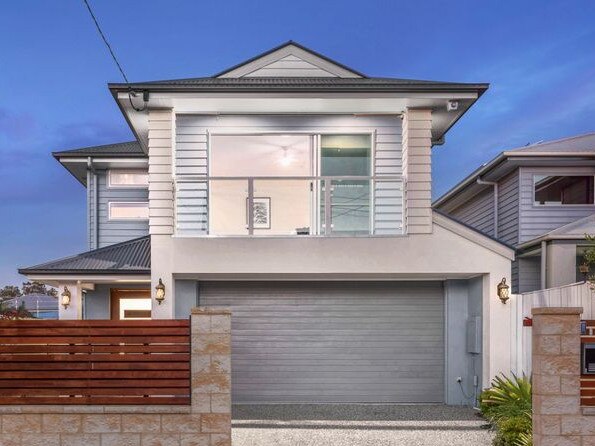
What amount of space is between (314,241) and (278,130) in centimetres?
219

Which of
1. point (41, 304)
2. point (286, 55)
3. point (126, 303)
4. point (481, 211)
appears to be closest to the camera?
point (286, 55)

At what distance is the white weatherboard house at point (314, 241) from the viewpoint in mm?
8539

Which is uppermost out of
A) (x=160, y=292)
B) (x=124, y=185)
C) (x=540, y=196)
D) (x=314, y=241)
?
(x=124, y=185)

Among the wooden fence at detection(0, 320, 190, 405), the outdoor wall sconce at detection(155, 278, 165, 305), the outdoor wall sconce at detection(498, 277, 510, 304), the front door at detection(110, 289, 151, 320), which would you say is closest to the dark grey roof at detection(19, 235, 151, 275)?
the front door at detection(110, 289, 151, 320)

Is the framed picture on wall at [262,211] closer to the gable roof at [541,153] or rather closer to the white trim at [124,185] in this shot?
the white trim at [124,185]

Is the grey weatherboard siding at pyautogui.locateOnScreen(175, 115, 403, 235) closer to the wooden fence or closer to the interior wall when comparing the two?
the interior wall

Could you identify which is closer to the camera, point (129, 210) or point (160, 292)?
point (160, 292)

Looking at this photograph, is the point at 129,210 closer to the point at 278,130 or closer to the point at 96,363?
the point at 278,130

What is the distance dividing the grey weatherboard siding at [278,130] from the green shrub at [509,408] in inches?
114

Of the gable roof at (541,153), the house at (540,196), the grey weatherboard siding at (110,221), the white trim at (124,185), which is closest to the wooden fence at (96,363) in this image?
the grey weatherboard siding at (110,221)

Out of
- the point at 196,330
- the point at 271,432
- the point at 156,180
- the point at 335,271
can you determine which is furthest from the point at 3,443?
the point at 335,271

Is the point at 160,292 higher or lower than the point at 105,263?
lower

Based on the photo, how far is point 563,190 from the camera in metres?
13.7

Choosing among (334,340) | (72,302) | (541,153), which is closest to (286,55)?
(334,340)
